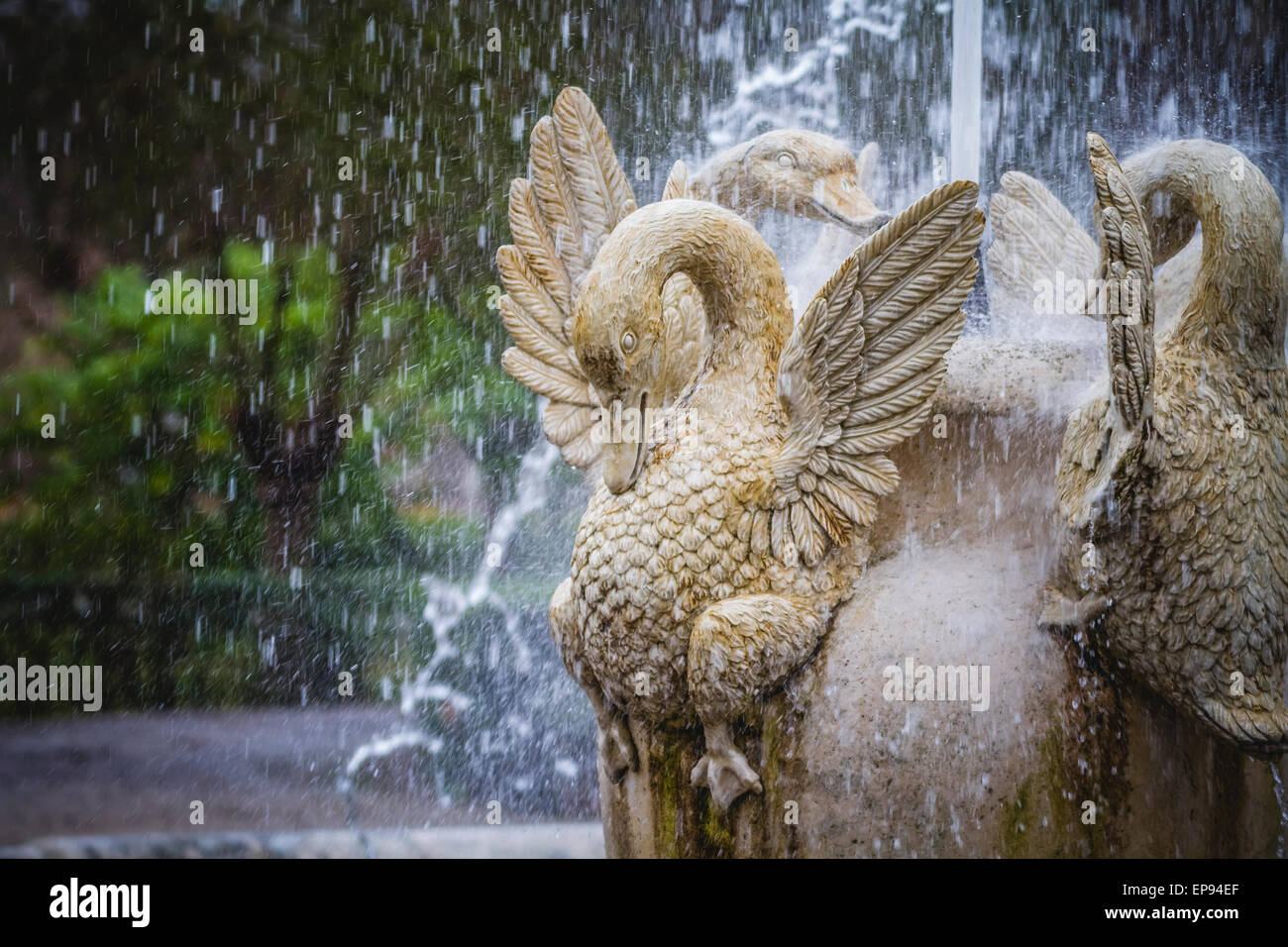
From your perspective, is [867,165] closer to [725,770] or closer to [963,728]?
[963,728]

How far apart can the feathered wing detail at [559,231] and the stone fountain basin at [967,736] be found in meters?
0.75

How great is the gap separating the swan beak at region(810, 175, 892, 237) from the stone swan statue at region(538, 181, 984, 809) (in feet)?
2.31

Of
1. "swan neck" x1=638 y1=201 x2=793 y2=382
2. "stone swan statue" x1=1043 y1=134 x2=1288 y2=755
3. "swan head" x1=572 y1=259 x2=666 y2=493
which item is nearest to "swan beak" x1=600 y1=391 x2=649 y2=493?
"swan head" x1=572 y1=259 x2=666 y2=493

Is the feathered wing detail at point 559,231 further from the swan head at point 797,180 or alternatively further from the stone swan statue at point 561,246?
the swan head at point 797,180

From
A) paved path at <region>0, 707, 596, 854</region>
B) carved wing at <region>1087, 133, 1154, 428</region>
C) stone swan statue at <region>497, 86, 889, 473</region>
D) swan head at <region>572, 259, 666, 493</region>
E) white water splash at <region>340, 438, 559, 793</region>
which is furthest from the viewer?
white water splash at <region>340, 438, 559, 793</region>

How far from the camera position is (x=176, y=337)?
5.08 m

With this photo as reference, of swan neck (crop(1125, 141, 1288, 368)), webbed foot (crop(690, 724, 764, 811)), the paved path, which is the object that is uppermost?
swan neck (crop(1125, 141, 1288, 368))

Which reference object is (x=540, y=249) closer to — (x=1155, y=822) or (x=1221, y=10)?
(x=1155, y=822)

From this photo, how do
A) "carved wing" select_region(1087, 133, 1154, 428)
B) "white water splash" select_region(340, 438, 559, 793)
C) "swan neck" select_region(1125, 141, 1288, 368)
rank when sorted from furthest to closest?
"white water splash" select_region(340, 438, 559, 793), "swan neck" select_region(1125, 141, 1288, 368), "carved wing" select_region(1087, 133, 1154, 428)

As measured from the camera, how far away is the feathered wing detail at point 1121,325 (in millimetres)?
1745

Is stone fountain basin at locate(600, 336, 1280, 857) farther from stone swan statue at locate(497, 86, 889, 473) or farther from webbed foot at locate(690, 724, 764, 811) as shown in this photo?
stone swan statue at locate(497, 86, 889, 473)

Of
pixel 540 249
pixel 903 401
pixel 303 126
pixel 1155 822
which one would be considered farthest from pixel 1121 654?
pixel 303 126

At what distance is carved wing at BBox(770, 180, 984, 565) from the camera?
76.9 inches

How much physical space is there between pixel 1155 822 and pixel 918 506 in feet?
2.30
